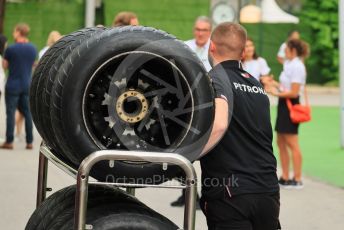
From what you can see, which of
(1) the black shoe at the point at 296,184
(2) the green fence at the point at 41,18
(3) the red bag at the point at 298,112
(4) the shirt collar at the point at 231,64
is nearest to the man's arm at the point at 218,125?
(4) the shirt collar at the point at 231,64

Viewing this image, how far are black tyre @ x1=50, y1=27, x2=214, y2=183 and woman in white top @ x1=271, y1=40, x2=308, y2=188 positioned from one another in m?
6.81

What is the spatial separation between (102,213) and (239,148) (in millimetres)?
909

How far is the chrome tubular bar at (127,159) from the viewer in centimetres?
453

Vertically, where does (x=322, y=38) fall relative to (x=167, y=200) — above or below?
below

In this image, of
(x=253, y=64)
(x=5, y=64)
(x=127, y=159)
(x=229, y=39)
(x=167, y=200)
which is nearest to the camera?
(x=127, y=159)

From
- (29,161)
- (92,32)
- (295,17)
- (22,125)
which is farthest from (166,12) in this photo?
(92,32)

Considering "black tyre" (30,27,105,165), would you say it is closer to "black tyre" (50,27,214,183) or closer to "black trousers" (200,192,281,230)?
"black tyre" (50,27,214,183)

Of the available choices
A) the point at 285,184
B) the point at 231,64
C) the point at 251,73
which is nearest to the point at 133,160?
the point at 231,64

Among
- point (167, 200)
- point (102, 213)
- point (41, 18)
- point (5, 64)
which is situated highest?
point (102, 213)

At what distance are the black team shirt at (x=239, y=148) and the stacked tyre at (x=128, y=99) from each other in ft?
1.09

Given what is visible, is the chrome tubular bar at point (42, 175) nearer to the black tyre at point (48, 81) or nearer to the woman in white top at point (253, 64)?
the black tyre at point (48, 81)

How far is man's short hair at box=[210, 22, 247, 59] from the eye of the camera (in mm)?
5473

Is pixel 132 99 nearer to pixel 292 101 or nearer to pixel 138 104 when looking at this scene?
pixel 138 104

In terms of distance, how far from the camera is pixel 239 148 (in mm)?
5359
